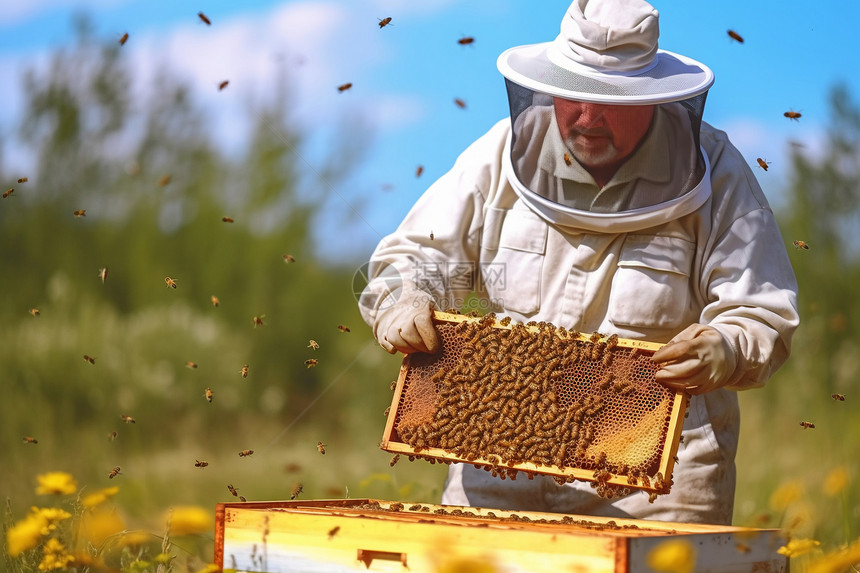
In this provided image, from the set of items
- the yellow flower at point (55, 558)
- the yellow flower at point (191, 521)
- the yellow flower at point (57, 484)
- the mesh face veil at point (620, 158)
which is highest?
the mesh face veil at point (620, 158)

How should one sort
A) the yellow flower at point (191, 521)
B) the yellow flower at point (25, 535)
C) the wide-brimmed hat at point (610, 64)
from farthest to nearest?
the wide-brimmed hat at point (610, 64) < the yellow flower at point (191, 521) < the yellow flower at point (25, 535)

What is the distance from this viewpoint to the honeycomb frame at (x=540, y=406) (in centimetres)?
300

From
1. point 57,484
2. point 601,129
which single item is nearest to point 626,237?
point 601,129

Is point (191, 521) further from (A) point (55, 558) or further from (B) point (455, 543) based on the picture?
(B) point (455, 543)

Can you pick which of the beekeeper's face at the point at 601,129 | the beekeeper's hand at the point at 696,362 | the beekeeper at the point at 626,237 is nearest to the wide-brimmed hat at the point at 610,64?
the beekeeper at the point at 626,237

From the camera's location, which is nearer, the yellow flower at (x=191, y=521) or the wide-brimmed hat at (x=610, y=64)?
the yellow flower at (x=191, y=521)

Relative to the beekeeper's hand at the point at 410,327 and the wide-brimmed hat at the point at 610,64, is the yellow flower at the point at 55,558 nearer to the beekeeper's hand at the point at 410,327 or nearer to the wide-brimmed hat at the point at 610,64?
the beekeeper's hand at the point at 410,327

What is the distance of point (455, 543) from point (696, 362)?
3.63 ft

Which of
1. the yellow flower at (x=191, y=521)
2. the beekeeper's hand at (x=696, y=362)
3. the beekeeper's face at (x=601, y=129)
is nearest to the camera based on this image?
the yellow flower at (x=191, y=521)

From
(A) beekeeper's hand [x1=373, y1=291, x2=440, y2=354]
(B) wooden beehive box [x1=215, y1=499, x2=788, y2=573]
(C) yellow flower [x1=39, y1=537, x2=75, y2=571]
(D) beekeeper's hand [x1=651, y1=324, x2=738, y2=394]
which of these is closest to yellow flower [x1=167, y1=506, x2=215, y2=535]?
(B) wooden beehive box [x1=215, y1=499, x2=788, y2=573]

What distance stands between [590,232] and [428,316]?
0.77 meters

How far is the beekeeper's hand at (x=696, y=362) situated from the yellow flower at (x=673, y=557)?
2.35ft

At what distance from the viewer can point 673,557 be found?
2.20 metres

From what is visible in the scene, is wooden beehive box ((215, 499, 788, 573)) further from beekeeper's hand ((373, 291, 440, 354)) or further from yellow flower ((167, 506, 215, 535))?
beekeeper's hand ((373, 291, 440, 354))
